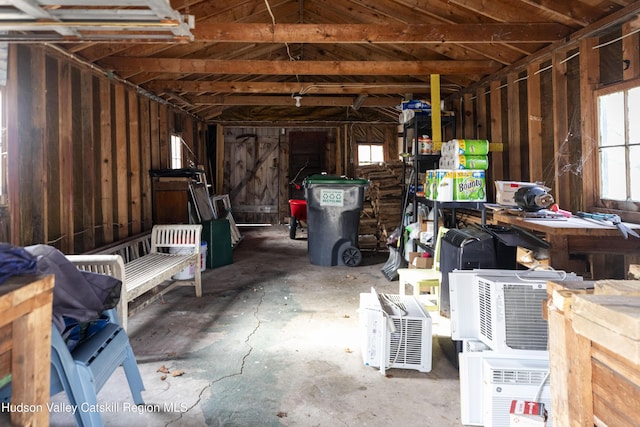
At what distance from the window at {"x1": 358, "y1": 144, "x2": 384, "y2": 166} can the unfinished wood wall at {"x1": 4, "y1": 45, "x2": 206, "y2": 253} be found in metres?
5.81

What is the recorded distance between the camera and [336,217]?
642 cm

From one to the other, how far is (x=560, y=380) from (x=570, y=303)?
0.77 ft

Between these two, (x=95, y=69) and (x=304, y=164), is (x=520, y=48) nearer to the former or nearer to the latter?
(x=95, y=69)

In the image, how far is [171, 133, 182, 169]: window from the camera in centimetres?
817

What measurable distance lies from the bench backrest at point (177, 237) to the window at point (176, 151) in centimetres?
345

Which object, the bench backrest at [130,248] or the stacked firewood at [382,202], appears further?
the stacked firewood at [382,202]

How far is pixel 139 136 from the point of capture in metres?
6.24

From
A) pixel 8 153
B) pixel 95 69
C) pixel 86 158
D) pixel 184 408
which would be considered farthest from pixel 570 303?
pixel 95 69

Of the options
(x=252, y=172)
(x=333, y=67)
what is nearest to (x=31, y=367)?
(x=333, y=67)

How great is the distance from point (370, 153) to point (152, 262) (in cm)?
780

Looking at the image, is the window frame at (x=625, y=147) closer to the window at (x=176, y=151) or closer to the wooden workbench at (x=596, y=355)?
the wooden workbench at (x=596, y=355)

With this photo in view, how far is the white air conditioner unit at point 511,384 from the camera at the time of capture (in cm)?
201

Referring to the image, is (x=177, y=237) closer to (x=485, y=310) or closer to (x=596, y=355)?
(x=485, y=310)

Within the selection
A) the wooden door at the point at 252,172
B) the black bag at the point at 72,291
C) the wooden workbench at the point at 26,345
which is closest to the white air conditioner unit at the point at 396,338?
the black bag at the point at 72,291
